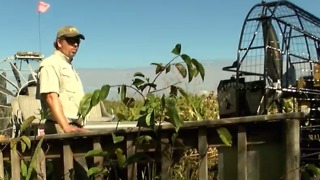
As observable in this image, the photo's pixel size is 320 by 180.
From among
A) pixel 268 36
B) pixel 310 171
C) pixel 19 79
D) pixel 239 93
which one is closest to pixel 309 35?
Answer: pixel 268 36

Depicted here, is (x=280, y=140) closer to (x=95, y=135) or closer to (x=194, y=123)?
(x=194, y=123)

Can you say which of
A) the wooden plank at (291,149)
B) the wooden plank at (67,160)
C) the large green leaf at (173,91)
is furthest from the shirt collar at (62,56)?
the wooden plank at (291,149)

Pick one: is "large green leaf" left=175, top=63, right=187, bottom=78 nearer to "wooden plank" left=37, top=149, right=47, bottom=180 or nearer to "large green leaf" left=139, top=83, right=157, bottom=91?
"large green leaf" left=139, top=83, right=157, bottom=91

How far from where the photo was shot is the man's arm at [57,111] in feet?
14.6

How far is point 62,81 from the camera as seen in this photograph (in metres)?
4.82

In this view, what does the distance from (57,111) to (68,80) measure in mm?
421

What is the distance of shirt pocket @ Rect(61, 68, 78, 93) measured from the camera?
482 centimetres

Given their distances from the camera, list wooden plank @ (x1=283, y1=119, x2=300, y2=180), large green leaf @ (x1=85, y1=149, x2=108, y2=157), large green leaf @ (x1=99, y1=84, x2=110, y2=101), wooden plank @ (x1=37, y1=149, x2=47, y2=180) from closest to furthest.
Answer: wooden plank @ (x1=283, y1=119, x2=300, y2=180)
large green leaf @ (x1=99, y1=84, x2=110, y2=101)
large green leaf @ (x1=85, y1=149, x2=108, y2=157)
wooden plank @ (x1=37, y1=149, x2=47, y2=180)

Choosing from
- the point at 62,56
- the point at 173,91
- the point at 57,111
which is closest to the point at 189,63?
the point at 173,91

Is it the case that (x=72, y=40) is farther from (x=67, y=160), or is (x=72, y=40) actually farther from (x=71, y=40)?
(x=67, y=160)

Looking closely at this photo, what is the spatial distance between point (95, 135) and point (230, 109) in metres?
2.43

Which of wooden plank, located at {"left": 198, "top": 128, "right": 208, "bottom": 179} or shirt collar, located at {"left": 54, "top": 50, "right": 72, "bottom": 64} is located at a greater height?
shirt collar, located at {"left": 54, "top": 50, "right": 72, "bottom": 64}

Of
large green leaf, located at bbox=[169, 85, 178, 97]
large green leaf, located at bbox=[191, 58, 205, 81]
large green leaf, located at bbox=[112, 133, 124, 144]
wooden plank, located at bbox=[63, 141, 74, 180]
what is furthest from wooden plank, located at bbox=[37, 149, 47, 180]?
large green leaf, located at bbox=[191, 58, 205, 81]

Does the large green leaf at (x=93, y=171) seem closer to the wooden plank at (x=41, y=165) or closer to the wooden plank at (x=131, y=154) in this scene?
the wooden plank at (x=131, y=154)
